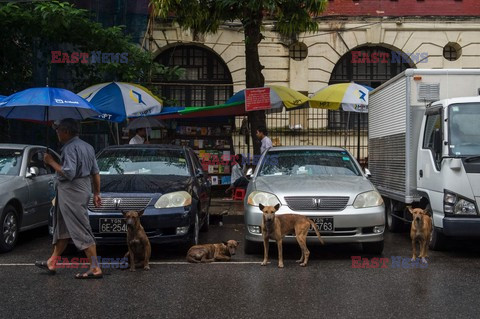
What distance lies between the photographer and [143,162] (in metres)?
9.09

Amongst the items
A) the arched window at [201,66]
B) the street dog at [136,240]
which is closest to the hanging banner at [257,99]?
the street dog at [136,240]

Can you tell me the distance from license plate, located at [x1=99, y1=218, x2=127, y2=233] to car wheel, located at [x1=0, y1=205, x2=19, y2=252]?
1.73 m

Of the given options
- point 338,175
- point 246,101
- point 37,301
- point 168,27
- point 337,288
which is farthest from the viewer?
point 168,27

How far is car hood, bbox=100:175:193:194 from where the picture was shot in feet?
25.9

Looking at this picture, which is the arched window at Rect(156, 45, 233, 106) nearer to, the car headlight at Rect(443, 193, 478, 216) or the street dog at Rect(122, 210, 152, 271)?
the car headlight at Rect(443, 193, 478, 216)

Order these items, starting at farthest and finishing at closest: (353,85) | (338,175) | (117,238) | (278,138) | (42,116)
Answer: (278,138)
(353,85)
(42,116)
(338,175)
(117,238)

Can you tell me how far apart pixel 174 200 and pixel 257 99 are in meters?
6.37

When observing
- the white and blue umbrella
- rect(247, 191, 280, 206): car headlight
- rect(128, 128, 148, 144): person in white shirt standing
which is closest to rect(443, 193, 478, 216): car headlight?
rect(247, 191, 280, 206): car headlight

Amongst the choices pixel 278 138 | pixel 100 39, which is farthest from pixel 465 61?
pixel 100 39

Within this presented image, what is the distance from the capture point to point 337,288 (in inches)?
246

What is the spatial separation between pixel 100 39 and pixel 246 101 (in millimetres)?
4509

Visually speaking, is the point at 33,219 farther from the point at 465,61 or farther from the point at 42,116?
the point at 465,61

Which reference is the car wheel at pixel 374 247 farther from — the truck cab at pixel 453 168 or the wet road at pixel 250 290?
the truck cab at pixel 453 168

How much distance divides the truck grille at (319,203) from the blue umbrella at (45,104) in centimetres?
362
